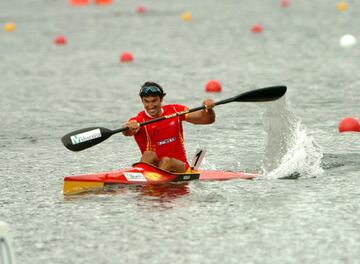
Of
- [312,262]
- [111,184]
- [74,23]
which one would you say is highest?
[74,23]

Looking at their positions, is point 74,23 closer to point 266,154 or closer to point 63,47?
point 63,47

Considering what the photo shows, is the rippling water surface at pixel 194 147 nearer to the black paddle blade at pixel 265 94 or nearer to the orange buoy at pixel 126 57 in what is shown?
the orange buoy at pixel 126 57

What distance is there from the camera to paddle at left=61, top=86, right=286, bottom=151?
10656 mm

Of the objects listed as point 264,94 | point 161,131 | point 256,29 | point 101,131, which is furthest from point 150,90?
point 256,29

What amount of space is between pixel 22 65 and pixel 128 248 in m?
14.2

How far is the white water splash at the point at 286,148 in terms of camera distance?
1110 centimetres

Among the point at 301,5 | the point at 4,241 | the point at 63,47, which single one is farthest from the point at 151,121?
the point at 301,5

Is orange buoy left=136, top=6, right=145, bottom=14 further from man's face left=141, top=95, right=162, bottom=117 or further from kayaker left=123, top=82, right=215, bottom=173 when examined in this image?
man's face left=141, top=95, right=162, bottom=117

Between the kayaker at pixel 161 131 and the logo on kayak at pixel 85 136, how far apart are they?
12.9 inches

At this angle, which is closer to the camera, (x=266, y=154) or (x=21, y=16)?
(x=266, y=154)

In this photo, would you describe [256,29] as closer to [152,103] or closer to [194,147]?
[194,147]

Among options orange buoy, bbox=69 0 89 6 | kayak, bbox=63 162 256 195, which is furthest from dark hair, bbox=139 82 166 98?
orange buoy, bbox=69 0 89 6

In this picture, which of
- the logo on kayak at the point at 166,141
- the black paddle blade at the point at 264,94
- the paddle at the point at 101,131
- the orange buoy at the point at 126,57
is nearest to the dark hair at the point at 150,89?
the paddle at the point at 101,131

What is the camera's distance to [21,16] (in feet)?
112
